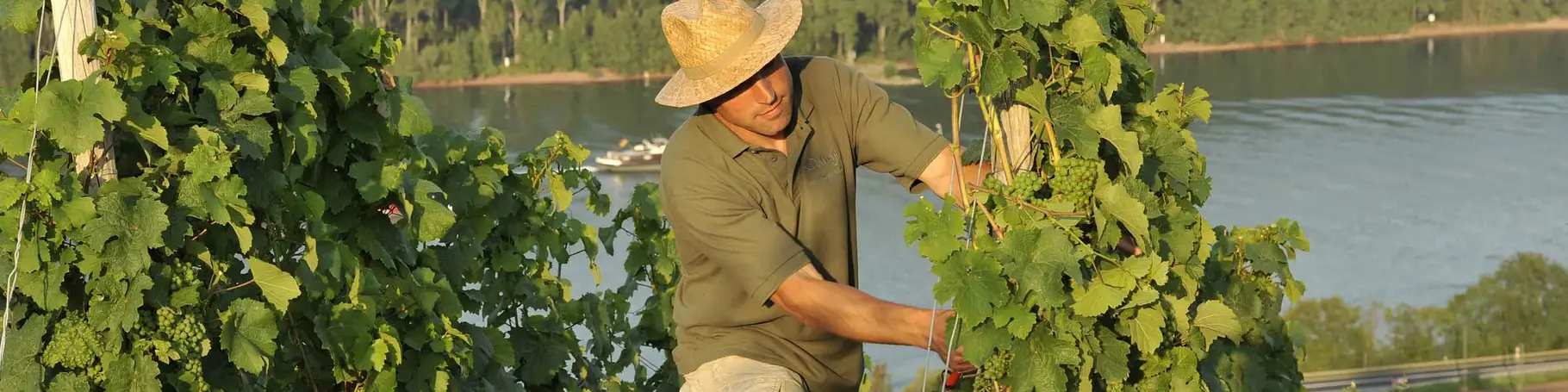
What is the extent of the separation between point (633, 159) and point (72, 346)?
30.9 m

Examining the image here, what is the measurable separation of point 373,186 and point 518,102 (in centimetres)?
4152

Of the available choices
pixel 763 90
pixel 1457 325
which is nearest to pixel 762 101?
pixel 763 90

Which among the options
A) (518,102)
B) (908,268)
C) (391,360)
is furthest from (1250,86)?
(391,360)

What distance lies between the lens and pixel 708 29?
2975 millimetres

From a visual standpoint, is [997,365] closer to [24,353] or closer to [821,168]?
[821,168]

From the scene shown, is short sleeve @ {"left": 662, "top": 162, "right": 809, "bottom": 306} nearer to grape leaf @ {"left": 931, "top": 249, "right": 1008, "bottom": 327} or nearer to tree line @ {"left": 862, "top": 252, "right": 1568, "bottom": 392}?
grape leaf @ {"left": 931, "top": 249, "right": 1008, "bottom": 327}

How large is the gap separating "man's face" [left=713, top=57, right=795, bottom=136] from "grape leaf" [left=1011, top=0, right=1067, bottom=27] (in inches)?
18.6

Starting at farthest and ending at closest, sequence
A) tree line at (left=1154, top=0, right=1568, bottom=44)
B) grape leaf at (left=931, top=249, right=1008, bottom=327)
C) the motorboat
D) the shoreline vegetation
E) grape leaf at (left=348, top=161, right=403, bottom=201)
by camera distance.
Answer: tree line at (left=1154, top=0, right=1568, bottom=44), the shoreline vegetation, the motorboat, grape leaf at (left=348, top=161, right=403, bottom=201), grape leaf at (left=931, top=249, right=1008, bottom=327)

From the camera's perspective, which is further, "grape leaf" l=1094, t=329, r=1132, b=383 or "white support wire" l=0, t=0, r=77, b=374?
"white support wire" l=0, t=0, r=77, b=374

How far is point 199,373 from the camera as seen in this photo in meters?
3.14

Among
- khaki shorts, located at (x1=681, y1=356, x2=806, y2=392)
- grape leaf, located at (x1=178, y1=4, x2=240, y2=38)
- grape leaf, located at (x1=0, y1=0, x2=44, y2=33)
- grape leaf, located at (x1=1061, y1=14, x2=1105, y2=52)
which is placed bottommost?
khaki shorts, located at (x1=681, y1=356, x2=806, y2=392)

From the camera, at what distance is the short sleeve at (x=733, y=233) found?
9.40 feet

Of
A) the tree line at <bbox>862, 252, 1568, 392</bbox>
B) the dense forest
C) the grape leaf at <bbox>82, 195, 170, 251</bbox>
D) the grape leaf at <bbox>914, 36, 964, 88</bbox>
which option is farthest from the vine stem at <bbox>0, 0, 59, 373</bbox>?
the dense forest

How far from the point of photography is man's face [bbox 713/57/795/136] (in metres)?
2.93
